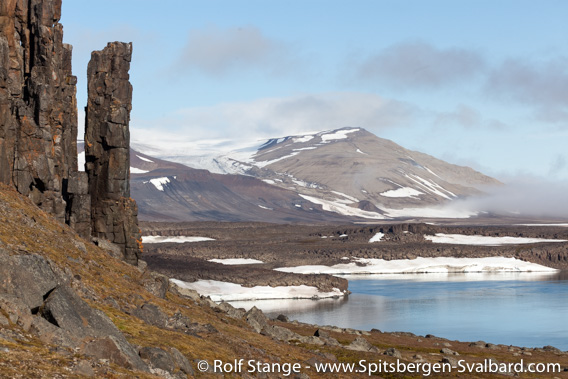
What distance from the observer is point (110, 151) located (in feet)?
212

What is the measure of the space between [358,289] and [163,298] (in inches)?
3858

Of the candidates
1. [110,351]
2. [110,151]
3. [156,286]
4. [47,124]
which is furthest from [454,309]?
[110,351]

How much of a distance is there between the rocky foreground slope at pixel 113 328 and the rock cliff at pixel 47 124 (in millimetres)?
4099

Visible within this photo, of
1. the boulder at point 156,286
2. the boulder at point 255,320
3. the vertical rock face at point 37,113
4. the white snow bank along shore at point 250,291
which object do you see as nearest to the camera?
the boulder at point 156,286

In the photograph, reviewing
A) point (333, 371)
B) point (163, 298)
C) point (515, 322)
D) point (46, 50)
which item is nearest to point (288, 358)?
point (333, 371)

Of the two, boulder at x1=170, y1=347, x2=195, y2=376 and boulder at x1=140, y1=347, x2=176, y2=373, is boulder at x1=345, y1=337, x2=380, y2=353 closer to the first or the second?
boulder at x1=170, y1=347, x2=195, y2=376

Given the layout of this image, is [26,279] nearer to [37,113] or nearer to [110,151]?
[37,113]

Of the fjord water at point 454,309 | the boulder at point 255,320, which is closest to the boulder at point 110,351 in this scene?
the boulder at point 255,320

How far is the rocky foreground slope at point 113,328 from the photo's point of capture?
76.1 feet

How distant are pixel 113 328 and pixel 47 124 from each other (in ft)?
103

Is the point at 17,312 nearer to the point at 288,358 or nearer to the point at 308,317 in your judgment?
the point at 288,358

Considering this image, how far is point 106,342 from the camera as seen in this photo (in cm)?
2547

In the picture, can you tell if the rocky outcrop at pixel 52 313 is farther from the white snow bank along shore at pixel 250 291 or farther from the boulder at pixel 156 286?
the white snow bank along shore at pixel 250 291

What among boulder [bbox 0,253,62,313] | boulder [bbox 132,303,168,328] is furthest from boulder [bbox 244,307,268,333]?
boulder [bbox 0,253,62,313]
